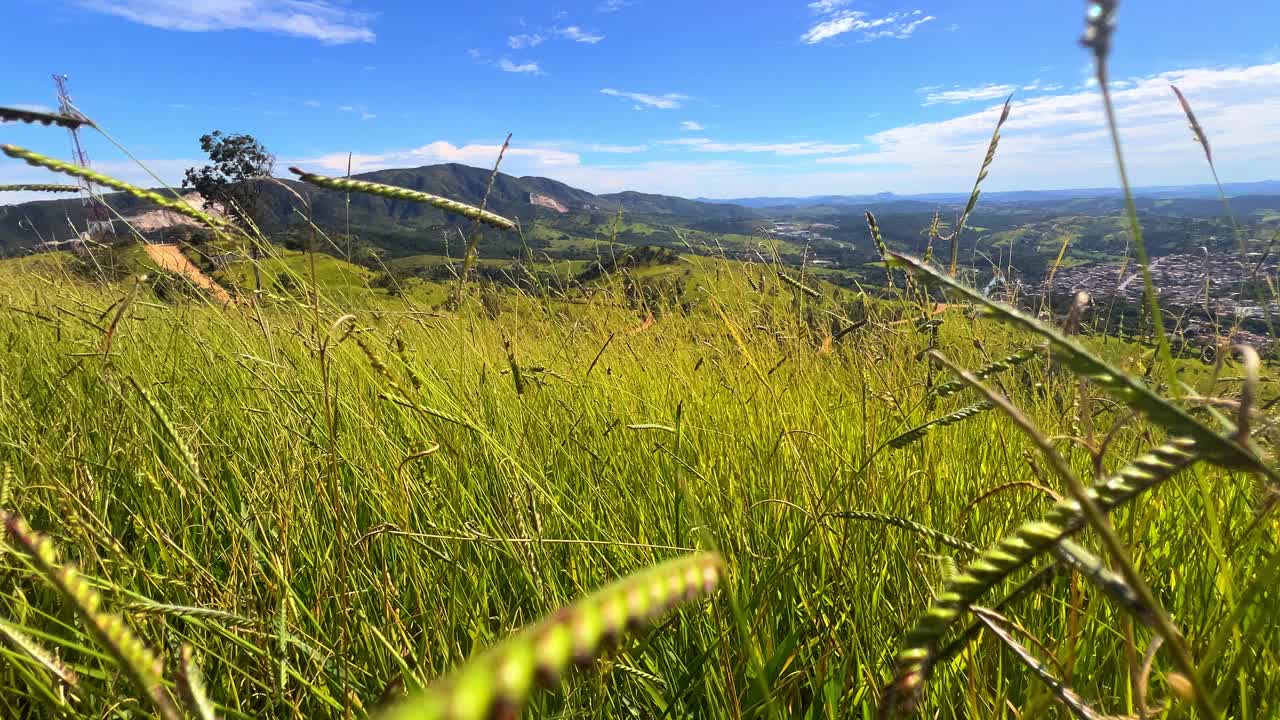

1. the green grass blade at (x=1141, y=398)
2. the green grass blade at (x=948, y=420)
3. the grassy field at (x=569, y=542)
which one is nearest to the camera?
the green grass blade at (x=1141, y=398)

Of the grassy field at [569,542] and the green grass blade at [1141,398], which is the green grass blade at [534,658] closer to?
the green grass blade at [1141,398]

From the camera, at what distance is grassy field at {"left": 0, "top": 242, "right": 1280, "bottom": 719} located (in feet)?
3.89

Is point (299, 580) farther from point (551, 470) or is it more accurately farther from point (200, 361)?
point (200, 361)

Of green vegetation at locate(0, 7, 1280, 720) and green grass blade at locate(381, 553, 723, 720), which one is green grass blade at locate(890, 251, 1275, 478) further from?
green grass blade at locate(381, 553, 723, 720)

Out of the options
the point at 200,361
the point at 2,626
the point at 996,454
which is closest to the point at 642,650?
the point at 2,626

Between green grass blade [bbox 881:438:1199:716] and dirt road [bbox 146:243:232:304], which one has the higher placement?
dirt road [bbox 146:243:232:304]

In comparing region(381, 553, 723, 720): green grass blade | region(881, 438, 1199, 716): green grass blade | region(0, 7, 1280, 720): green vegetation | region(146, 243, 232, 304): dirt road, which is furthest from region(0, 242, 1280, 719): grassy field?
region(381, 553, 723, 720): green grass blade

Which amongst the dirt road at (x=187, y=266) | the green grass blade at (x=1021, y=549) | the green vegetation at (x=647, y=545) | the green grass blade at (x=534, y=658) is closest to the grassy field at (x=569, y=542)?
the green vegetation at (x=647, y=545)

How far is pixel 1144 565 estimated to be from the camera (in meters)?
1.51

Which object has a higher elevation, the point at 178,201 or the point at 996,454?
the point at 178,201

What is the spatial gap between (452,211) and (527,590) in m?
0.88

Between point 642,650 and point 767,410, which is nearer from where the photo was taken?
point 642,650

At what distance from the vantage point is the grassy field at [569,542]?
1186 millimetres

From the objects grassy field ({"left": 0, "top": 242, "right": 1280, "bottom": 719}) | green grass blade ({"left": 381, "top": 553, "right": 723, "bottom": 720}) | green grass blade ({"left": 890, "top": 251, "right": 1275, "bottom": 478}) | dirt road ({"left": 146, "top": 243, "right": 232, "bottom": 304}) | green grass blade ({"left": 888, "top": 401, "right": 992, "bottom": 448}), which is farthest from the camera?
dirt road ({"left": 146, "top": 243, "right": 232, "bottom": 304})
